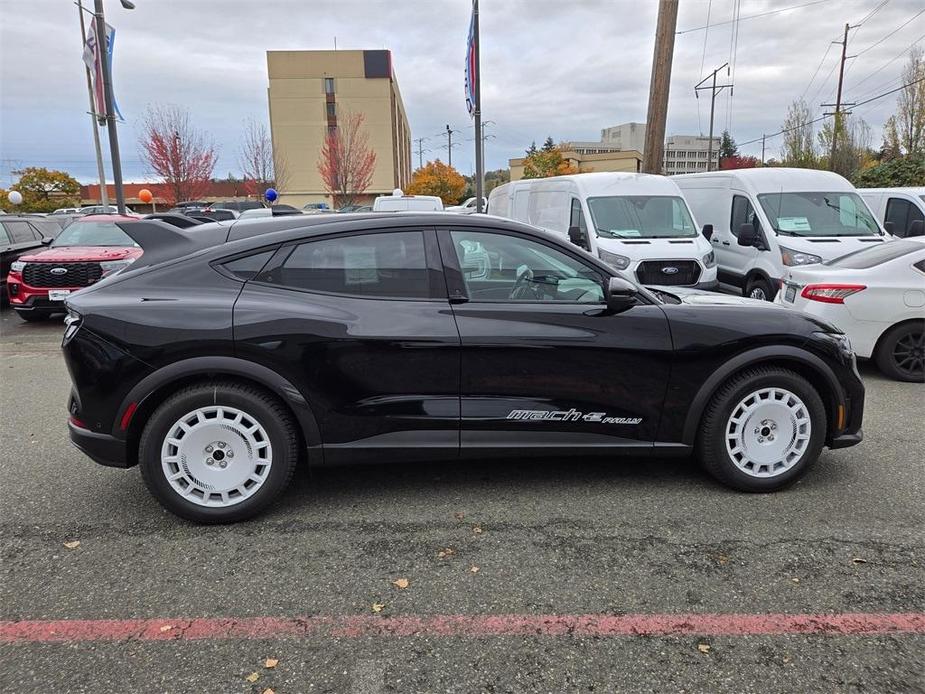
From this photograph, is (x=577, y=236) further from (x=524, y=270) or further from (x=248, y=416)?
Result: (x=248, y=416)

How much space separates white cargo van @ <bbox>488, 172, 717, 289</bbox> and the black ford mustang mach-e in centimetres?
538

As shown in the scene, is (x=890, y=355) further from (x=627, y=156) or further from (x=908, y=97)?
(x=627, y=156)

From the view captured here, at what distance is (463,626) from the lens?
2.65 metres

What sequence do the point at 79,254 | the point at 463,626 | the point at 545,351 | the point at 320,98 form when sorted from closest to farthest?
the point at 463,626
the point at 545,351
the point at 79,254
the point at 320,98

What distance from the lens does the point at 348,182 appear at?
42.5 m

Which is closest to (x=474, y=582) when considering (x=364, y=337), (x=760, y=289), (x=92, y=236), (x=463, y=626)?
(x=463, y=626)

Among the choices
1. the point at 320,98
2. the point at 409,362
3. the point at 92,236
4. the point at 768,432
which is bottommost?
the point at 768,432

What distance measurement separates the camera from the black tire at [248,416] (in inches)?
133

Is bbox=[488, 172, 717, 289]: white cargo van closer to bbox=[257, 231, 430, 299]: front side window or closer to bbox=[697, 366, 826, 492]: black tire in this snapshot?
bbox=[697, 366, 826, 492]: black tire

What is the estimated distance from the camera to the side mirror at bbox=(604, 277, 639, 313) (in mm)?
3562

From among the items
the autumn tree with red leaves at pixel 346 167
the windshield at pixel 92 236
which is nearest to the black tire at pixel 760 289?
the windshield at pixel 92 236

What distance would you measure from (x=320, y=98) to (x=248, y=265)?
71483 millimetres

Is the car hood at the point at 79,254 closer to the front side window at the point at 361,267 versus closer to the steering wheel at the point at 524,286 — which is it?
the front side window at the point at 361,267

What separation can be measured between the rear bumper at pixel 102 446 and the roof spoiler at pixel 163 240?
0.95m
